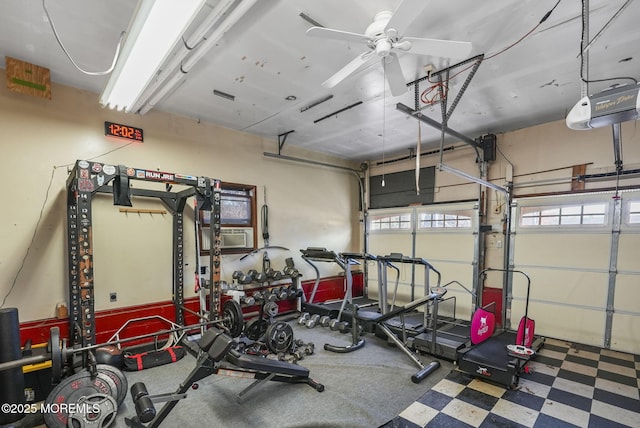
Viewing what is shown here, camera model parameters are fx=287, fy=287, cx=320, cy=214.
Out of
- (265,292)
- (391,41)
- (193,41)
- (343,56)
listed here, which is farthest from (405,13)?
(265,292)

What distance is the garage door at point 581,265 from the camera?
3918 millimetres

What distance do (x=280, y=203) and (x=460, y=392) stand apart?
13.4 ft

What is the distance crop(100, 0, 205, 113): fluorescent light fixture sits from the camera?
1.91 m

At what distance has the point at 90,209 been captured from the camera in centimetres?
301

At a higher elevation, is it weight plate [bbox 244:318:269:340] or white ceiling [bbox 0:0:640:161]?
white ceiling [bbox 0:0:640:161]

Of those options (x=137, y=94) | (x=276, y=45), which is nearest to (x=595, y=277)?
(x=276, y=45)

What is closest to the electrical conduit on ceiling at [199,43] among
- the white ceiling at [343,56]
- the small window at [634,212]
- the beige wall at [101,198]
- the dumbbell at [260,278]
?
the white ceiling at [343,56]

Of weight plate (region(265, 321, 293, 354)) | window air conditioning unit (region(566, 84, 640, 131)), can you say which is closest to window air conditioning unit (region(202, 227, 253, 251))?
weight plate (region(265, 321, 293, 354))

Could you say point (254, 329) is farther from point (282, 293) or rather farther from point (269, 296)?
point (282, 293)

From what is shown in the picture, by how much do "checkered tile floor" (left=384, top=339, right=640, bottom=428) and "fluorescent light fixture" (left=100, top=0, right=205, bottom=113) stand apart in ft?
11.7

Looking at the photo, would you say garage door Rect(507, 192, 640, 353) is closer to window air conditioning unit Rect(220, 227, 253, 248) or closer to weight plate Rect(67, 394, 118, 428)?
window air conditioning unit Rect(220, 227, 253, 248)

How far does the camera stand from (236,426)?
7.98ft

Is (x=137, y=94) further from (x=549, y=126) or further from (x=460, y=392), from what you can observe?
(x=549, y=126)

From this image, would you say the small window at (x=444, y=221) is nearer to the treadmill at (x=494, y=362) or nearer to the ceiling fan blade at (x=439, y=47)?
the treadmill at (x=494, y=362)
